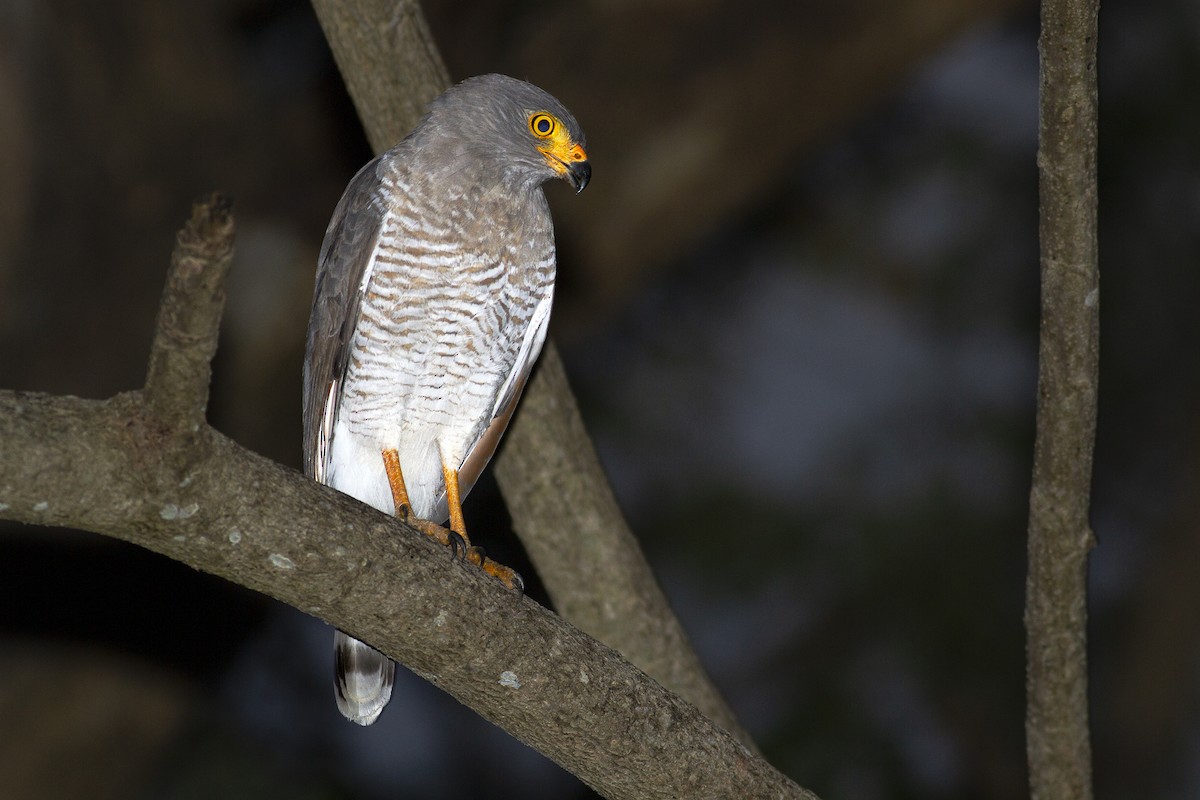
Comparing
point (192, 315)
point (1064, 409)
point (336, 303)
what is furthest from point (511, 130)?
point (192, 315)

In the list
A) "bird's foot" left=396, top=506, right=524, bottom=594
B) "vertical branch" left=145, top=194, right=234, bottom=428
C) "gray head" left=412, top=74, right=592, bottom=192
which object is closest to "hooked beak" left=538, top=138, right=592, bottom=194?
"gray head" left=412, top=74, right=592, bottom=192

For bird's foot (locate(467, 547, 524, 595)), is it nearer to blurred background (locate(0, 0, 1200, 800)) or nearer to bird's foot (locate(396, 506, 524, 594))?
bird's foot (locate(396, 506, 524, 594))

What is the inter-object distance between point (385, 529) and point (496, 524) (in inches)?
220

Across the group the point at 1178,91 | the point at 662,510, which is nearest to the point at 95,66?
the point at 662,510

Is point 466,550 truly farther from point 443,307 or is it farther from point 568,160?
point 568,160

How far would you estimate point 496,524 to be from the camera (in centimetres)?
817

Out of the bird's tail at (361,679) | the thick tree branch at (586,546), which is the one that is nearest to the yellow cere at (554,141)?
the thick tree branch at (586,546)

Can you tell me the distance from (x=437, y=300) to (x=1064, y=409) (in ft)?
5.94

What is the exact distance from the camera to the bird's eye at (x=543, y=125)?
13.0 feet

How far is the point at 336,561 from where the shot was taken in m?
2.49

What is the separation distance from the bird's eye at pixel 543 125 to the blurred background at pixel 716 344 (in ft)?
6.16

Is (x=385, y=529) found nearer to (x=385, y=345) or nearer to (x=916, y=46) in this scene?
(x=385, y=345)

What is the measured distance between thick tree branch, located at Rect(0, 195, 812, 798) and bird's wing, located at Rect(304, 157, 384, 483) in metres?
1.28

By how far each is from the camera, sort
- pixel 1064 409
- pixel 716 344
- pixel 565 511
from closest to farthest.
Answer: pixel 1064 409
pixel 565 511
pixel 716 344
